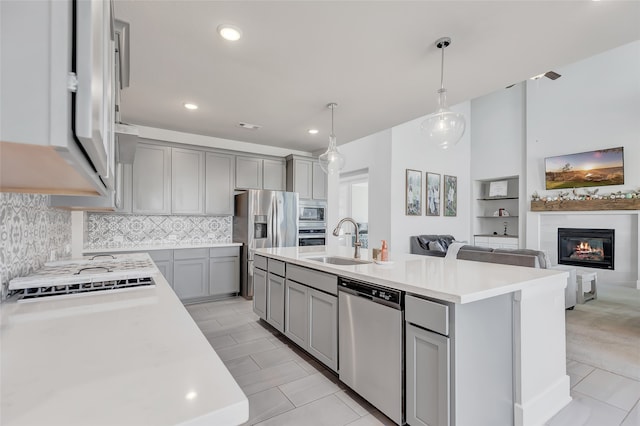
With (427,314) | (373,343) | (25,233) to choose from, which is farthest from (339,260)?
(25,233)

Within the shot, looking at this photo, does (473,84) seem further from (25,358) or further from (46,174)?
(25,358)

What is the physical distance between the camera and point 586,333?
331cm

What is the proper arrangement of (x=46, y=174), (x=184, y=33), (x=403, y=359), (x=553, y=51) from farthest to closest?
1. (x=553, y=51)
2. (x=184, y=33)
3. (x=403, y=359)
4. (x=46, y=174)

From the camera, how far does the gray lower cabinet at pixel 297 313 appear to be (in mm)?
2654

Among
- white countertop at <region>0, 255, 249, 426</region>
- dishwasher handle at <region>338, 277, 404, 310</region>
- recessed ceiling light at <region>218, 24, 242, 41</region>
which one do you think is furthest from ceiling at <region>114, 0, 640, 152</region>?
white countertop at <region>0, 255, 249, 426</region>

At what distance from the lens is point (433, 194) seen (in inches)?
279

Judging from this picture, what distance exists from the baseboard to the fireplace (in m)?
5.00

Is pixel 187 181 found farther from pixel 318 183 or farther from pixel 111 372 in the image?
pixel 111 372

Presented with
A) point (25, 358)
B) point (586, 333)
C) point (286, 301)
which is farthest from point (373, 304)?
point (586, 333)

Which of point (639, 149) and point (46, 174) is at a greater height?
point (639, 149)

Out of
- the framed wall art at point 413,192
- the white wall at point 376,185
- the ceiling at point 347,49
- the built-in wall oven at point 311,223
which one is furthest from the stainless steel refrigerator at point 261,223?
the framed wall art at point 413,192

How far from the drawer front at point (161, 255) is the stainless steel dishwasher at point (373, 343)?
2.91m

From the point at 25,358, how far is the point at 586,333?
14.7 feet

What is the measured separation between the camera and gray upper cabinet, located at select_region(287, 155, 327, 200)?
532cm
